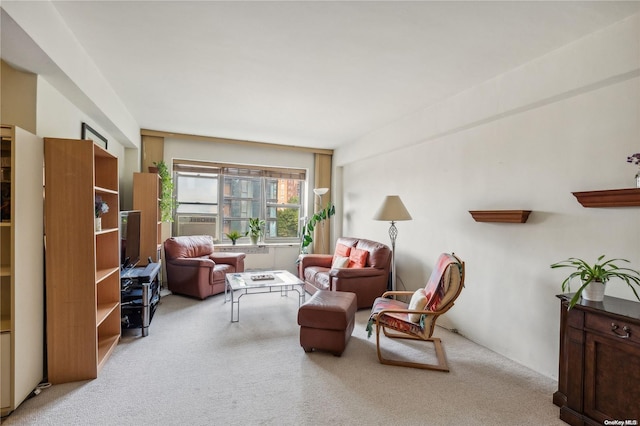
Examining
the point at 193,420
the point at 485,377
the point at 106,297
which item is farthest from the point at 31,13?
the point at 485,377

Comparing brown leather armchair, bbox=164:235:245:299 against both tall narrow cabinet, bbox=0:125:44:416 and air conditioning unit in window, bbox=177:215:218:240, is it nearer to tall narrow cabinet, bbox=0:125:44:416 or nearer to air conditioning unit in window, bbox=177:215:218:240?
air conditioning unit in window, bbox=177:215:218:240

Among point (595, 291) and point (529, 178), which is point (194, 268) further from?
point (595, 291)

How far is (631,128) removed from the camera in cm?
210

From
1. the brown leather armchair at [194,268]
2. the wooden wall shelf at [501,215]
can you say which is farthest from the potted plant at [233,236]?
the wooden wall shelf at [501,215]

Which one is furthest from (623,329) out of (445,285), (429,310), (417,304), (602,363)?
(417,304)

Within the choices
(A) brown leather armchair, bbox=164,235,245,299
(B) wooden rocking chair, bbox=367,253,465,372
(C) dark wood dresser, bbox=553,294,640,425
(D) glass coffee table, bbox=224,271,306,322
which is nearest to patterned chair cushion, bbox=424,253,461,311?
(B) wooden rocking chair, bbox=367,253,465,372

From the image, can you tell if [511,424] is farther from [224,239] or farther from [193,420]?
[224,239]

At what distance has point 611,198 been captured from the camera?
2.10 meters

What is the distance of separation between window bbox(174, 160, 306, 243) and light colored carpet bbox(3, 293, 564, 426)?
2.90 m

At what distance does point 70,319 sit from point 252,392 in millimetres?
1493

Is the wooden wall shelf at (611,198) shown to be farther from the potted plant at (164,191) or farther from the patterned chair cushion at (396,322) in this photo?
the potted plant at (164,191)

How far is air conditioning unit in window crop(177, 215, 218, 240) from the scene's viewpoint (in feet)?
18.4

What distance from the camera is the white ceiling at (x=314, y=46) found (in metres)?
2.00

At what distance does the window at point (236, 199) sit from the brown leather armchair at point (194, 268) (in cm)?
84
